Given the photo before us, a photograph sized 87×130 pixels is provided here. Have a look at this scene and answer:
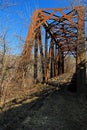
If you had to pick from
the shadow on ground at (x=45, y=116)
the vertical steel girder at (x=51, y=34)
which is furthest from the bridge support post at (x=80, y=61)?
the shadow on ground at (x=45, y=116)

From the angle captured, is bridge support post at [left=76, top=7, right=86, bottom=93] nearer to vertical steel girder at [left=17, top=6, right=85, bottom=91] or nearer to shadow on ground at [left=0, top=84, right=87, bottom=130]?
vertical steel girder at [left=17, top=6, right=85, bottom=91]

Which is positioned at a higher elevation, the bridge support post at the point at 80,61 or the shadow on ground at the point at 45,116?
the bridge support post at the point at 80,61

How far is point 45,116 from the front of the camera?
704 cm

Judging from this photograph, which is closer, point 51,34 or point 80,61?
point 80,61

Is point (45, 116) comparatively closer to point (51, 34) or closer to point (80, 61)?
point (80, 61)

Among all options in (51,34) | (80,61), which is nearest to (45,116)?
(80,61)

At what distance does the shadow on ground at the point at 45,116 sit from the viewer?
621cm

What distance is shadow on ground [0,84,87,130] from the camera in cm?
621

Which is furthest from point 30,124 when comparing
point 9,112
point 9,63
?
point 9,63

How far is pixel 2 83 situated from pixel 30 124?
2.20 m

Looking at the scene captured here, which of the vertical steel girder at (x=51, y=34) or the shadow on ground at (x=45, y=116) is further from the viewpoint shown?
the vertical steel girder at (x=51, y=34)

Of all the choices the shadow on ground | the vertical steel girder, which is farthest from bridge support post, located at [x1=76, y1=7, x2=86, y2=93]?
the shadow on ground

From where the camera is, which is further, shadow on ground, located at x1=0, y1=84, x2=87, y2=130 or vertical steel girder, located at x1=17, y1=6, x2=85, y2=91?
vertical steel girder, located at x1=17, y1=6, x2=85, y2=91

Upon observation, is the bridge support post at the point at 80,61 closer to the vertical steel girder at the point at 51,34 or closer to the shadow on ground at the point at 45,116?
the vertical steel girder at the point at 51,34
